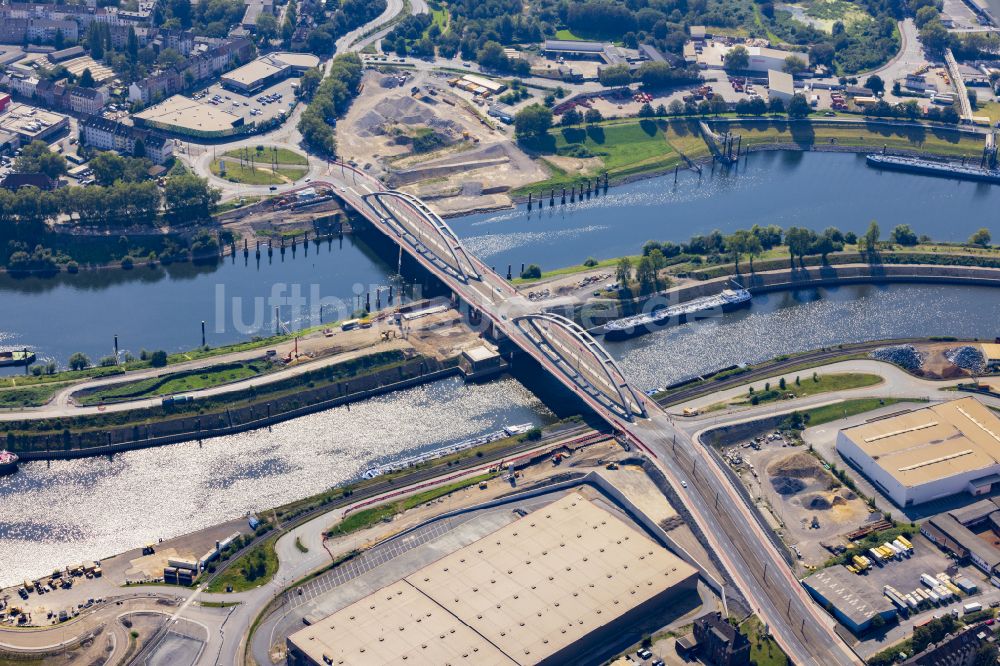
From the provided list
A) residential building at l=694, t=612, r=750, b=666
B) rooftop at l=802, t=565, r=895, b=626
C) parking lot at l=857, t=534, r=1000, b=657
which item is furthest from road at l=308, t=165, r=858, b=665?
residential building at l=694, t=612, r=750, b=666

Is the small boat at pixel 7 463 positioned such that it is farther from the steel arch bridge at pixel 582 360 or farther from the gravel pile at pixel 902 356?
the gravel pile at pixel 902 356

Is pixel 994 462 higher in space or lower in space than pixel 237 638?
Result: higher

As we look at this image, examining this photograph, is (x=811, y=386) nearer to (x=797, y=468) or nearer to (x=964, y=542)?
(x=797, y=468)

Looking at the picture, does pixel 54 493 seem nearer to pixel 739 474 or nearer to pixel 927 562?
pixel 739 474

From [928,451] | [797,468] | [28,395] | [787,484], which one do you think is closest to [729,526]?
[787,484]

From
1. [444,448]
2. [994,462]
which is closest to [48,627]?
[444,448]

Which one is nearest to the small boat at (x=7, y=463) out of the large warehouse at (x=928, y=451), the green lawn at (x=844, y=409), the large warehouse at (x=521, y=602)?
the large warehouse at (x=521, y=602)
